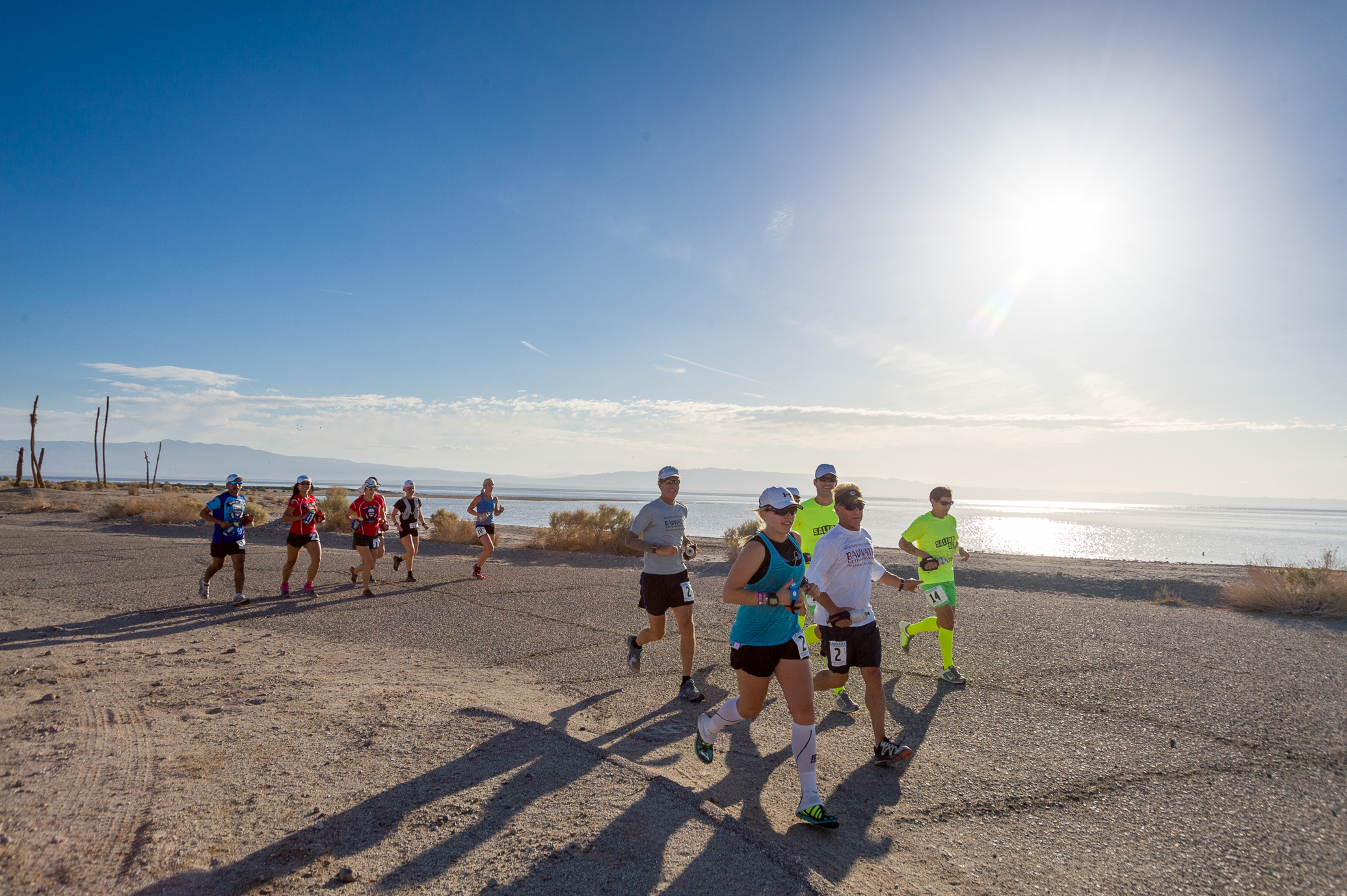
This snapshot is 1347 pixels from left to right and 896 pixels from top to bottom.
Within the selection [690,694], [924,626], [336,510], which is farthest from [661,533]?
[336,510]

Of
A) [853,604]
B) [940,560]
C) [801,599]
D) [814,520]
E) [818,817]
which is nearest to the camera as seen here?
[818,817]

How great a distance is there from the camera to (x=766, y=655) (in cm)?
379

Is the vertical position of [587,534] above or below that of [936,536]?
below

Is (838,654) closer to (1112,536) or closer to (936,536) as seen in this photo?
(936,536)

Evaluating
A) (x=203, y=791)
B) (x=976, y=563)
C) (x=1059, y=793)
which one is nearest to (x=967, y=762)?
(x=1059, y=793)

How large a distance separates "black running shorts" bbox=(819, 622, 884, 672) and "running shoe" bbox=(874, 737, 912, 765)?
546mm

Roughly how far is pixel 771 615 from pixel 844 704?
8.49 feet

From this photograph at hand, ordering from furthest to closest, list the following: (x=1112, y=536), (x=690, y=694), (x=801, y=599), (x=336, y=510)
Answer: (x=1112, y=536)
(x=336, y=510)
(x=690, y=694)
(x=801, y=599)

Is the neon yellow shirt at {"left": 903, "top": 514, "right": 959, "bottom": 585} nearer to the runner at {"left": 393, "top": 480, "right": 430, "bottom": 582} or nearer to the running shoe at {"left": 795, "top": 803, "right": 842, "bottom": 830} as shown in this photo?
the running shoe at {"left": 795, "top": 803, "right": 842, "bottom": 830}

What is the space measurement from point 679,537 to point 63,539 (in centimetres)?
2092

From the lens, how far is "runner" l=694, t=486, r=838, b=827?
366cm

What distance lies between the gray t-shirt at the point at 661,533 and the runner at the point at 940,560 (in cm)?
217

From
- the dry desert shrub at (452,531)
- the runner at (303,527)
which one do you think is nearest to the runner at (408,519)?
the runner at (303,527)

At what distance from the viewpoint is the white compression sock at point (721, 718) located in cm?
417
